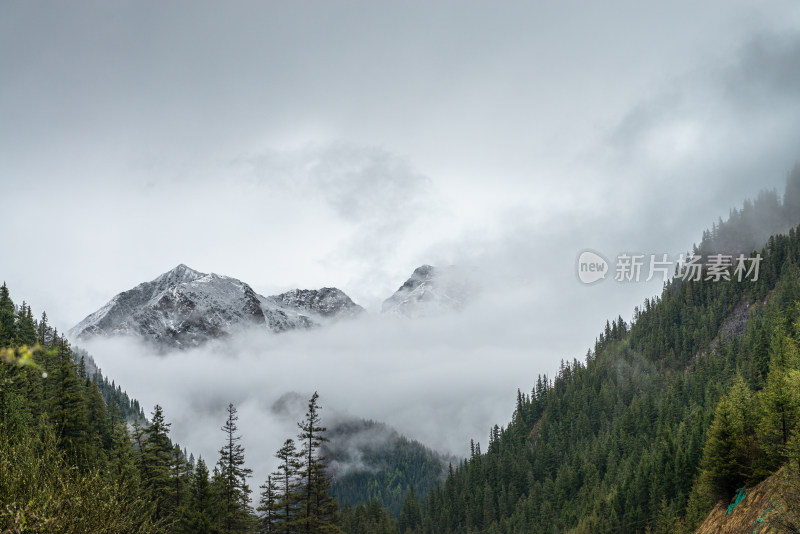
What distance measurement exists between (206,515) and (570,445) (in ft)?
564

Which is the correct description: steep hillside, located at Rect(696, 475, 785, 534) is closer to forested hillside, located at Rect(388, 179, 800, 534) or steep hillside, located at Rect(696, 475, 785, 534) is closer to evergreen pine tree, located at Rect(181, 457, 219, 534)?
forested hillside, located at Rect(388, 179, 800, 534)

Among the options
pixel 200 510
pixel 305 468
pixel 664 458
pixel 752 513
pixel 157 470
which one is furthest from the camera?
pixel 664 458

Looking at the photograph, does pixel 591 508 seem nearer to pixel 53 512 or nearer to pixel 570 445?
pixel 570 445

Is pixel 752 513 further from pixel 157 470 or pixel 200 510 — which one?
pixel 157 470

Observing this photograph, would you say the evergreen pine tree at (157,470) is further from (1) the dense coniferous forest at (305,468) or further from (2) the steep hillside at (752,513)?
(2) the steep hillside at (752,513)

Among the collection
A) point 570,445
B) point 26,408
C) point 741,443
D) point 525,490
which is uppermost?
point 26,408

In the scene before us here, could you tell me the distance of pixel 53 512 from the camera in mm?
18438

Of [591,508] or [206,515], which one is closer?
[206,515]

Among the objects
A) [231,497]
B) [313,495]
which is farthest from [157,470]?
[313,495]

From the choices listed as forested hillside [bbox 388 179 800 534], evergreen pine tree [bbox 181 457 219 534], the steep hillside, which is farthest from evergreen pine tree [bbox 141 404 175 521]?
forested hillside [bbox 388 179 800 534]

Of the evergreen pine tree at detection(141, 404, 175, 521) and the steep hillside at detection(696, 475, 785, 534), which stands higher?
the evergreen pine tree at detection(141, 404, 175, 521)

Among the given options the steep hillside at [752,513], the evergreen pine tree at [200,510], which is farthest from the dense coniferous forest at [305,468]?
the steep hillside at [752,513]

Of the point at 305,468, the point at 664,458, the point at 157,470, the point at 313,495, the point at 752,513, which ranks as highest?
the point at 157,470

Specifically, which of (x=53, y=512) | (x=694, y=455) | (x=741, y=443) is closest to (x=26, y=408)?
(x=53, y=512)
